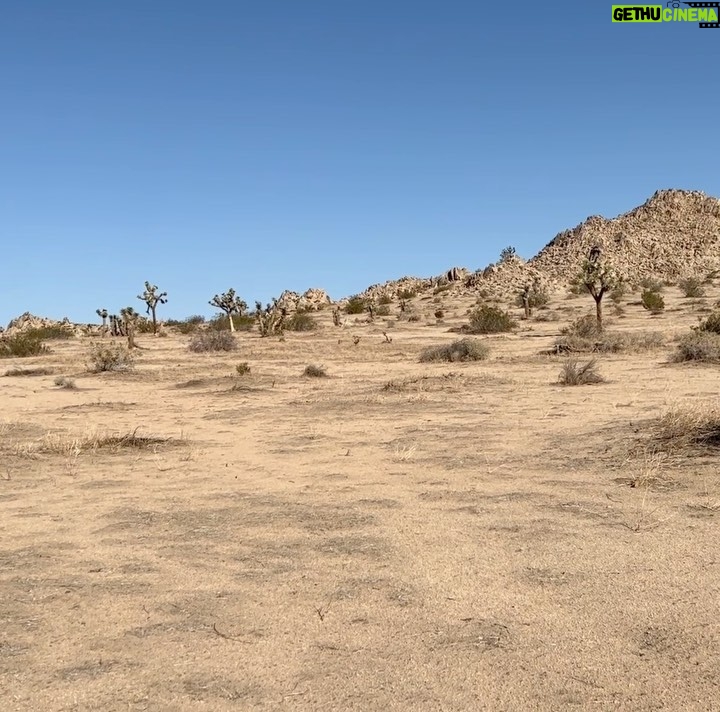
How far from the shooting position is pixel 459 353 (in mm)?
23422

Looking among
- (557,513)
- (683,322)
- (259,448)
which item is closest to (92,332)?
(683,322)

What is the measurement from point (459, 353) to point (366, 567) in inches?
738

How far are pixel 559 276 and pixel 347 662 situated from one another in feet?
236

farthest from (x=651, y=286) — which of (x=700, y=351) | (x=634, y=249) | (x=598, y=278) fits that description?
(x=700, y=351)

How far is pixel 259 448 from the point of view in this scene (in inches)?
386

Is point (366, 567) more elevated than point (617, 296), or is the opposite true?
point (617, 296)

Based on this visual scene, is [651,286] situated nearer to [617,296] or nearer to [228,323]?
[617,296]

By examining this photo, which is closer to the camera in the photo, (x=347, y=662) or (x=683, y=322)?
(x=347, y=662)

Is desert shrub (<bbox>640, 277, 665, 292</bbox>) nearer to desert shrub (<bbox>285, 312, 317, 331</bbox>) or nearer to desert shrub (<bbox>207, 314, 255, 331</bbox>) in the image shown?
desert shrub (<bbox>285, 312, 317, 331</bbox>)

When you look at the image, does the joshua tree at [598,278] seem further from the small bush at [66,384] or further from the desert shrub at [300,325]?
the small bush at [66,384]

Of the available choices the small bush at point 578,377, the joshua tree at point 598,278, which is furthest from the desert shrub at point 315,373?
the joshua tree at point 598,278

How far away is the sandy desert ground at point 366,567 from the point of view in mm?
3498

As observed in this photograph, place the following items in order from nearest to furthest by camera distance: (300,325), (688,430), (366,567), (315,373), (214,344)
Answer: (366,567), (688,430), (315,373), (214,344), (300,325)

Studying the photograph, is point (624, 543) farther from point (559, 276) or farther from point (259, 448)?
point (559, 276)
